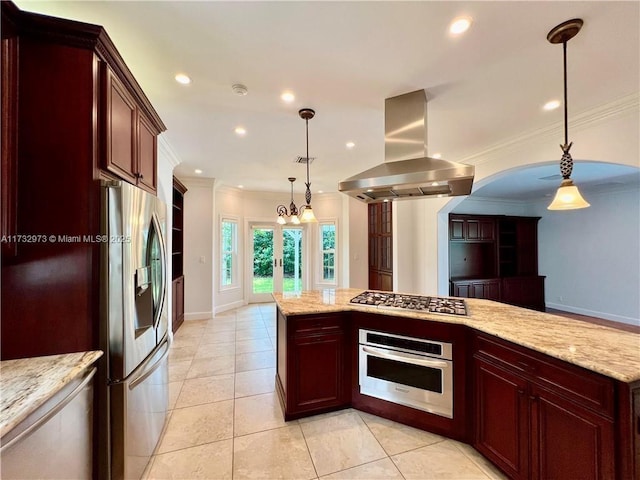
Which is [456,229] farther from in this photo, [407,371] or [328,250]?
[407,371]

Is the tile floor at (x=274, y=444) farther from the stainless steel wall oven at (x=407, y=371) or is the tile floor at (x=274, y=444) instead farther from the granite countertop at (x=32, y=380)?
the granite countertop at (x=32, y=380)

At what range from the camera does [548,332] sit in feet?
5.69

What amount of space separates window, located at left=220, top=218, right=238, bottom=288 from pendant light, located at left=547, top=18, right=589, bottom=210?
18.6ft

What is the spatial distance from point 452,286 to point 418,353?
444 centimetres

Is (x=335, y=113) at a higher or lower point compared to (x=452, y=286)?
higher

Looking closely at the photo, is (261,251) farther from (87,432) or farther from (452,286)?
(87,432)

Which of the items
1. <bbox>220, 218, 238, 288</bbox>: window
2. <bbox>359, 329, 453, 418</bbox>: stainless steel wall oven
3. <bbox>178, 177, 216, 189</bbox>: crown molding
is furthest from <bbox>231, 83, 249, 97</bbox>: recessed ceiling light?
<bbox>220, 218, 238, 288</bbox>: window

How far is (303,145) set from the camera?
3617 mm

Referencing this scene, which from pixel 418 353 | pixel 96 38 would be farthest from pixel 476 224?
pixel 96 38

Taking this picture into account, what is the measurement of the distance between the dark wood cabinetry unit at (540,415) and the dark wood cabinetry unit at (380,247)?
132 inches

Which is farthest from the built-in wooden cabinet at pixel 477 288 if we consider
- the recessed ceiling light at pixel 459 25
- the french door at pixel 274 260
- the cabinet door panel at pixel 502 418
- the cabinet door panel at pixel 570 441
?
the recessed ceiling light at pixel 459 25

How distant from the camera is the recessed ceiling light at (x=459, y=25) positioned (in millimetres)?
1539

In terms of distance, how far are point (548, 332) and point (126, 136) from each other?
2.97 meters

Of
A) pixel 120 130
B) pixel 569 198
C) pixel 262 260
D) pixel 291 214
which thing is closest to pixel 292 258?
pixel 262 260
